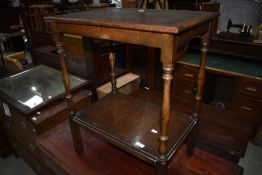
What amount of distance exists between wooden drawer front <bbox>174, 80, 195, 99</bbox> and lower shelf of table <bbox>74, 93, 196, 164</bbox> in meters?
1.35

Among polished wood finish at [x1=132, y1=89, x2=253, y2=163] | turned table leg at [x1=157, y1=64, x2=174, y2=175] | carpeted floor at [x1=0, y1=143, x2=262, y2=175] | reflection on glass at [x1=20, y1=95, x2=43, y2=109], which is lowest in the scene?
carpeted floor at [x1=0, y1=143, x2=262, y2=175]

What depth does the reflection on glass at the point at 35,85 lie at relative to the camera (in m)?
1.91

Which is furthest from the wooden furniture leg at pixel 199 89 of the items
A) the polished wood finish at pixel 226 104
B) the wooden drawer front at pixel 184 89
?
the wooden drawer front at pixel 184 89

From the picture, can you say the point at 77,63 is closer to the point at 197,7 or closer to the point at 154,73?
the point at 154,73

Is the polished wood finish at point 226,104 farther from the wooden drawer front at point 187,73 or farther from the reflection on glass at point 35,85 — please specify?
the reflection on glass at point 35,85

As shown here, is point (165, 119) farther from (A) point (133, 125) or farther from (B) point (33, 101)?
(B) point (33, 101)

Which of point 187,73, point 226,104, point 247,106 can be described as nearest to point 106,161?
point 187,73

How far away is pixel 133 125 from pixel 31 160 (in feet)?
4.35

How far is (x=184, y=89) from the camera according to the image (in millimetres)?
2912

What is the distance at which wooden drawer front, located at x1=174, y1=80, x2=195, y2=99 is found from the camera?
2.84 meters

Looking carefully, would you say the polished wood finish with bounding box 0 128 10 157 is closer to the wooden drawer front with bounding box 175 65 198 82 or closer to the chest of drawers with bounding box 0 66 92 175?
the chest of drawers with bounding box 0 66 92 175

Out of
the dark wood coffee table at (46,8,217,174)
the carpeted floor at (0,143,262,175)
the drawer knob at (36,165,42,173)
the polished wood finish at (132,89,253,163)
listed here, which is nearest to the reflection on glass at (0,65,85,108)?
the dark wood coffee table at (46,8,217,174)

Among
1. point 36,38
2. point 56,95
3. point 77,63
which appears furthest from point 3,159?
point 36,38

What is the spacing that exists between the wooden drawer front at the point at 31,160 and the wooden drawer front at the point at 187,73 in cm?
194
